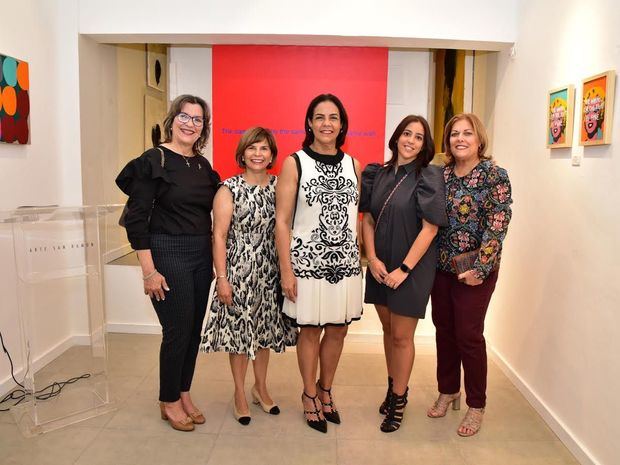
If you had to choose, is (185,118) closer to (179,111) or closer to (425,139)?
(179,111)

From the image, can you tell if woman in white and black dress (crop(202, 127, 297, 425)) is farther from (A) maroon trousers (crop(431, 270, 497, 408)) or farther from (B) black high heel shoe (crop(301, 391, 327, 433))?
(A) maroon trousers (crop(431, 270, 497, 408))

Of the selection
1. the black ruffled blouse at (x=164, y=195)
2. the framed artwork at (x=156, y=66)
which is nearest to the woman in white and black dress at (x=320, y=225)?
the black ruffled blouse at (x=164, y=195)

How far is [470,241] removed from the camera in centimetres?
254

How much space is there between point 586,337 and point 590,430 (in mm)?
428

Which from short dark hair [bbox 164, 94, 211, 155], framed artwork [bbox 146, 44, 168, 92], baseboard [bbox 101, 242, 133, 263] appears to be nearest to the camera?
short dark hair [bbox 164, 94, 211, 155]

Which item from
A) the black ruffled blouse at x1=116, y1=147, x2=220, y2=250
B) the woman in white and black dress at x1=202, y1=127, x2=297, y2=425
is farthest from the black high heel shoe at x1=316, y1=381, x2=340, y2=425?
the black ruffled blouse at x1=116, y1=147, x2=220, y2=250

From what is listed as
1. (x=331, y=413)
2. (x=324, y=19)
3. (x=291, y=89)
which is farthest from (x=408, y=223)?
(x=291, y=89)

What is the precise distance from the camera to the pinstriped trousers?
2467 millimetres

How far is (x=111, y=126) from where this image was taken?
14.6 feet

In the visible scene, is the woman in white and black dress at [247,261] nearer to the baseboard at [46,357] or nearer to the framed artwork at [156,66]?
the baseboard at [46,357]

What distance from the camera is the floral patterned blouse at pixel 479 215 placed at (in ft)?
8.05

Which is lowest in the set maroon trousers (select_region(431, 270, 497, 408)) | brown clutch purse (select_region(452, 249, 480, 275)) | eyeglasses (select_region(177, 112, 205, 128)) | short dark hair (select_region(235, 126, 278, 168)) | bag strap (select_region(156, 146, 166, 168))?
maroon trousers (select_region(431, 270, 497, 408))

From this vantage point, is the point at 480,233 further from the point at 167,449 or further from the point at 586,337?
the point at 167,449

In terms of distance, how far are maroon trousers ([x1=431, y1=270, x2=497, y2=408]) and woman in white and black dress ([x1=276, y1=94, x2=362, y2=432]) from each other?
51 centimetres
